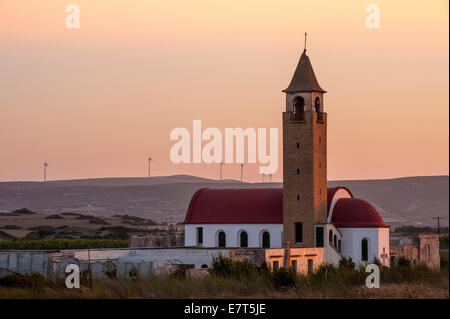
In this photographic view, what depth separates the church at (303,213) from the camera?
71.1 metres

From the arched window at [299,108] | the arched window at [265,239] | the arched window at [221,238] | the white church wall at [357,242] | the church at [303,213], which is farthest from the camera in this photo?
the arched window at [221,238]

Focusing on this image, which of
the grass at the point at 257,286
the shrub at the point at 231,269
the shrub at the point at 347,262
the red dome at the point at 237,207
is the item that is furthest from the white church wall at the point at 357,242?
the grass at the point at 257,286

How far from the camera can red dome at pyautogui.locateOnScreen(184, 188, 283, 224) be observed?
74562 mm

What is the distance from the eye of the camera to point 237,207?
76.0 meters

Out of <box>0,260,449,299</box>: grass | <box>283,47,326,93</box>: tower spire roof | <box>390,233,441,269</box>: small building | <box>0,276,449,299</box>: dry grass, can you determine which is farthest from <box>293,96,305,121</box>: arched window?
<box>0,276,449,299</box>: dry grass

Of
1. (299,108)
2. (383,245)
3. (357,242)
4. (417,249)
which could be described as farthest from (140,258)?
(417,249)

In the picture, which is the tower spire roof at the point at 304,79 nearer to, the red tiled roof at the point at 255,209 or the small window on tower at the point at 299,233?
the red tiled roof at the point at 255,209

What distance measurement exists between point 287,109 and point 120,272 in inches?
786

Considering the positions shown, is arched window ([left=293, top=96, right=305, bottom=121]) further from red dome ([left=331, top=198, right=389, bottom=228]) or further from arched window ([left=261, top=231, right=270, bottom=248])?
arched window ([left=261, top=231, right=270, bottom=248])

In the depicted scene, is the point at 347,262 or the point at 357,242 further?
the point at 357,242

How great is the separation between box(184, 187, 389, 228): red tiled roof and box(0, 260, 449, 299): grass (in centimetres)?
2039

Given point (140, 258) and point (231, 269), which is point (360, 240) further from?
point (231, 269)

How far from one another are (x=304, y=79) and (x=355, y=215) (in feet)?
32.7
